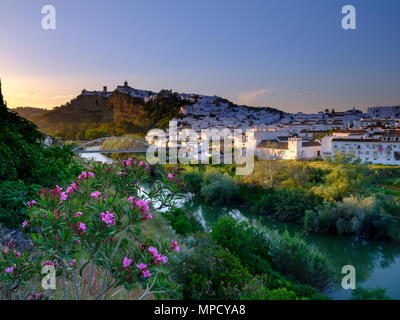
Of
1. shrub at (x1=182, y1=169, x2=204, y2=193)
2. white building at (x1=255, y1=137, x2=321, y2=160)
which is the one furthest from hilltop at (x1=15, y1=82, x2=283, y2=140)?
shrub at (x1=182, y1=169, x2=204, y2=193)

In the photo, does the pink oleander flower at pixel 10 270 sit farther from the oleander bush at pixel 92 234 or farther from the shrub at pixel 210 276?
the shrub at pixel 210 276

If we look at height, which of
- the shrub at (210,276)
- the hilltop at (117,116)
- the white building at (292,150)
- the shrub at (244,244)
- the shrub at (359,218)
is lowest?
the shrub at (359,218)

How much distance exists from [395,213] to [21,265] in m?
10.5

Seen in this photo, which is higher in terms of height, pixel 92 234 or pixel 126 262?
pixel 92 234

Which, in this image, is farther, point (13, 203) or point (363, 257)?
point (363, 257)

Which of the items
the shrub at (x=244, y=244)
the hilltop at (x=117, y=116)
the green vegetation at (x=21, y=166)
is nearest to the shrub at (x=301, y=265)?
the shrub at (x=244, y=244)

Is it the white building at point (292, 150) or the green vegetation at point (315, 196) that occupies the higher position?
the white building at point (292, 150)

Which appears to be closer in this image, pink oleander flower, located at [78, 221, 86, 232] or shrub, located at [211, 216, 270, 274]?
pink oleander flower, located at [78, 221, 86, 232]

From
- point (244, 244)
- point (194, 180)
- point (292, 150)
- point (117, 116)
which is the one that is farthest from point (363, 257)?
point (117, 116)

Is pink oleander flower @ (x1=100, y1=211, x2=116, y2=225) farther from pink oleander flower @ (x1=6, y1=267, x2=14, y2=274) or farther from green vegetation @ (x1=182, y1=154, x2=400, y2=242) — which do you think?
green vegetation @ (x1=182, y1=154, x2=400, y2=242)

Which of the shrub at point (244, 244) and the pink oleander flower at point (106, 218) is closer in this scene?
the pink oleander flower at point (106, 218)

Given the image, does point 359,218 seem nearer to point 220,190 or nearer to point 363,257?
point 363,257

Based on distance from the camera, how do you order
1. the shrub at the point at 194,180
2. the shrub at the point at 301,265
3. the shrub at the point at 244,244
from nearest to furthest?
1. the shrub at the point at 244,244
2. the shrub at the point at 301,265
3. the shrub at the point at 194,180
